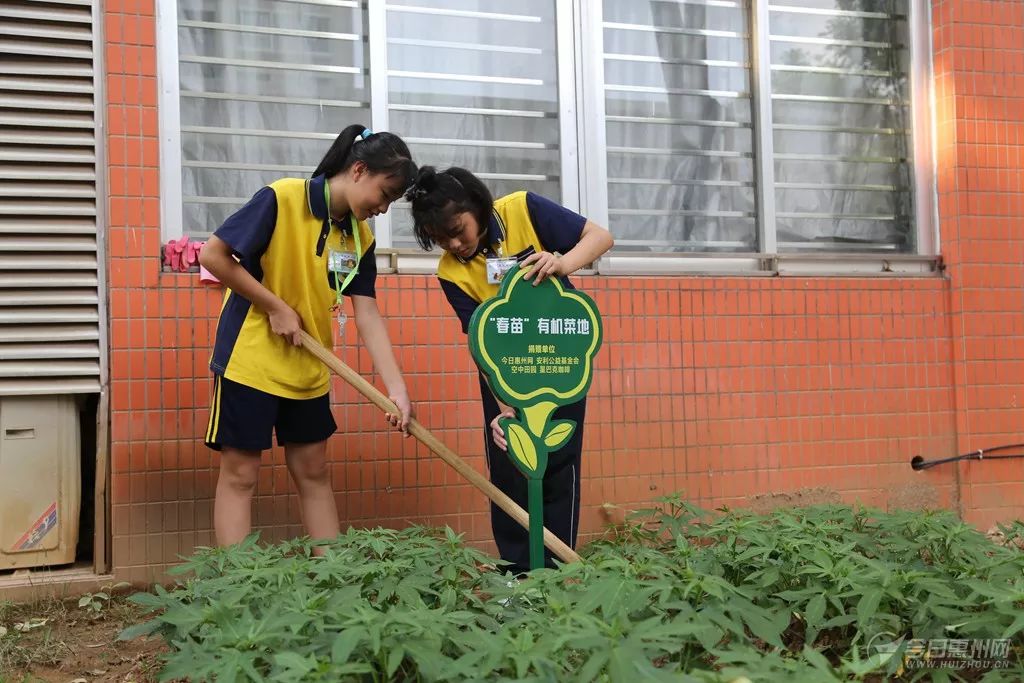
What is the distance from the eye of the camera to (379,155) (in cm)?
307

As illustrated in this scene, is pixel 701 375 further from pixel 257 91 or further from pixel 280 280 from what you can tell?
pixel 257 91

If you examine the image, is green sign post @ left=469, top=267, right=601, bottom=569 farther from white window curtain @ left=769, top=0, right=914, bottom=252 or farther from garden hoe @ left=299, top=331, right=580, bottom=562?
white window curtain @ left=769, top=0, right=914, bottom=252

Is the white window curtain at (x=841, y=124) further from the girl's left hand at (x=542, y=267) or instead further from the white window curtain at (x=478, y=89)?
the girl's left hand at (x=542, y=267)

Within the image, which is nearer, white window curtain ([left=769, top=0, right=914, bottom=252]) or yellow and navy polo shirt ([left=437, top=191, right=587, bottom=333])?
yellow and navy polo shirt ([left=437, top=191, right=587, bottom=333])

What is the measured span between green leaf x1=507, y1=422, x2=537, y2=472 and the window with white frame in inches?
75.0

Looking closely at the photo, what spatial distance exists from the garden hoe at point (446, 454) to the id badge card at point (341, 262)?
29 cm

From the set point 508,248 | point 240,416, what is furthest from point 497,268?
point 240,416

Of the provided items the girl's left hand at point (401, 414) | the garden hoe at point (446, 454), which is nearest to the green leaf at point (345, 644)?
the garden hoe at point (446, 454)

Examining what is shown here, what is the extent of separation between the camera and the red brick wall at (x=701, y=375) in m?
3.75

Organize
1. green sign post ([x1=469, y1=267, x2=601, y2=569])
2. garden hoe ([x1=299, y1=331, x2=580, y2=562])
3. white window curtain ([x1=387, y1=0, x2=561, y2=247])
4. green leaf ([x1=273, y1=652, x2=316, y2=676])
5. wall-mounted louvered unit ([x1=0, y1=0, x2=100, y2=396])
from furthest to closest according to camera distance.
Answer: white window curtain ([x1=387, y1=0, x2=561, y2=247]) → wall-mounted louvered unit ([x1=0, y1=0, x2=100, y2=396]) → garden hoe ([x1=299, y1=331, x2=580, y2=562]) → green sign post ([x1=469, y1=267, x2=601, y2=569]) → green leaf ([x1=273, y1=652, x2=316, y2=676])

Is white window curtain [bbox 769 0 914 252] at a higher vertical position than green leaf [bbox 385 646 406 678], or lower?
higher

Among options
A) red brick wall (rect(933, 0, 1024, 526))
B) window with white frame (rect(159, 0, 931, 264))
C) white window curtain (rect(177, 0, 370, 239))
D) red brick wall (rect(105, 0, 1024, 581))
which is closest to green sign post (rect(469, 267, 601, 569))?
red brick wall (rect(105, 0, 1024, 581))

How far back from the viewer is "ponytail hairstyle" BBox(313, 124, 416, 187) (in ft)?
10.0

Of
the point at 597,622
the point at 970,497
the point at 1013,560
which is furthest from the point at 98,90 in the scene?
the point at 970,497
